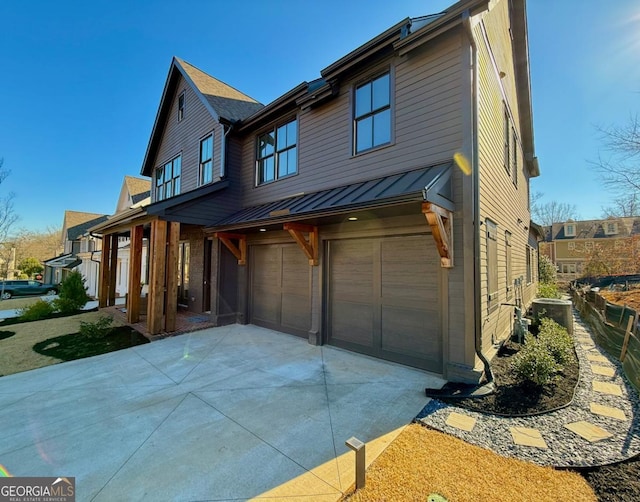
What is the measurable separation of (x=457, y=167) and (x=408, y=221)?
1197 millimetres

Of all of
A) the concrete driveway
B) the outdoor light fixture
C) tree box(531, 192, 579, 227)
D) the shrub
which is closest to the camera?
the outdoor light fixture

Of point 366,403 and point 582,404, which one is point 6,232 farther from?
point 582,404

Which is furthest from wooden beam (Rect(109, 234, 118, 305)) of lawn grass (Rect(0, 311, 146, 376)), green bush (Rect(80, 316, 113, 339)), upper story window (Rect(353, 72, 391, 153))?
upper story window (Rect(353, 72, 391, 153))

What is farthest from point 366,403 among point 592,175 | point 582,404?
point 592,175

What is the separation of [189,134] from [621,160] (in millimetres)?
19784

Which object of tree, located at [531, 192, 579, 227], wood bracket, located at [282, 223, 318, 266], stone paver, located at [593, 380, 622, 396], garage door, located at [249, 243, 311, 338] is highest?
tree, located at [531, 192, 579, 227]

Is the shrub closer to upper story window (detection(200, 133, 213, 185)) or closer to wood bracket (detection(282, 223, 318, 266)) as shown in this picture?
upper story window (detection(200, 133, 213, 185))

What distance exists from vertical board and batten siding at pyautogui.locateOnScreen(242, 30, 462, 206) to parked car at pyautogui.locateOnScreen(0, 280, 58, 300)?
923 inches

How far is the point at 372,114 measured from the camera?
6062 mm

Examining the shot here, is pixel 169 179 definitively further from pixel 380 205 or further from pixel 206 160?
pixel 380 205

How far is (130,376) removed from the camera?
16.1 ft

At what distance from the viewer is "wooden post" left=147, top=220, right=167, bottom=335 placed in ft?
24.0
